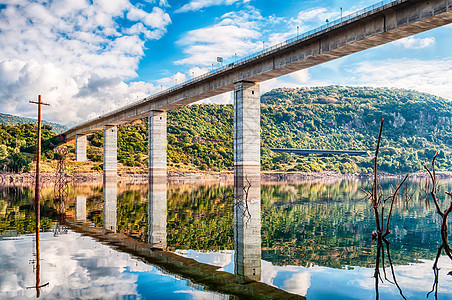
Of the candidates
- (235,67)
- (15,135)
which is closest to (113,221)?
(235,67)

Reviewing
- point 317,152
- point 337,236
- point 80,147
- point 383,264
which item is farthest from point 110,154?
point 317,152

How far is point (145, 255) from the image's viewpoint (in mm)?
13688

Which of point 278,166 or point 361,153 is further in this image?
point 361,153

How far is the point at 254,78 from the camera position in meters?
44.1

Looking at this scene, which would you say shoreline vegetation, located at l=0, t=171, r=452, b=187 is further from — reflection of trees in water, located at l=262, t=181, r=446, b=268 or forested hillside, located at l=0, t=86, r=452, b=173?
reflection of trees in water, located at l=262, t=181, r=446, b=268

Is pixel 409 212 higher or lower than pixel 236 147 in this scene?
lower

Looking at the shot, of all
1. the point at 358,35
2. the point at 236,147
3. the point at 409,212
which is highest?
the point at 358,35

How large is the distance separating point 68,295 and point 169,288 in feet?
7.77

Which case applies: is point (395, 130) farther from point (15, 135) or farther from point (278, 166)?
point (15, 135)

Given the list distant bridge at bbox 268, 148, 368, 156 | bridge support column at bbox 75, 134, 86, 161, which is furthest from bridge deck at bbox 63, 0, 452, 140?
distant bridge at bbox 268, 148, 368, 156

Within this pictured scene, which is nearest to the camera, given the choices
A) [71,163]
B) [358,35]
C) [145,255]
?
[145,255]

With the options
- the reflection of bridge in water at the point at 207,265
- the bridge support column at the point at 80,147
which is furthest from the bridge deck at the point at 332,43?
the bridge support column at the point at 80,147

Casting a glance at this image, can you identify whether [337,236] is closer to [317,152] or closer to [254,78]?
Result: [254,78]

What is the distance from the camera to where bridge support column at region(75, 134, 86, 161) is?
329 ft
